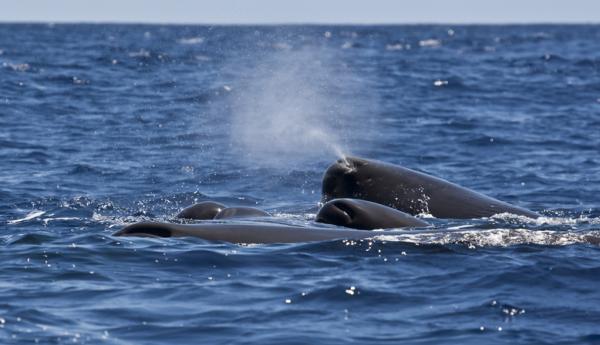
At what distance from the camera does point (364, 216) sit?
1487cm

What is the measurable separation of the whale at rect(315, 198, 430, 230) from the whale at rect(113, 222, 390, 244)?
42cm

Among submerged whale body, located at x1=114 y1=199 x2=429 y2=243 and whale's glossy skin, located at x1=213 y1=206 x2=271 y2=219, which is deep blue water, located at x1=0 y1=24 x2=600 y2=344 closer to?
submerged whale body, located at x1=114 y1=199 x2=429 y2=243

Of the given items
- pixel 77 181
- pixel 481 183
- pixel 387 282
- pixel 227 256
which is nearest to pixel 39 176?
pixel 77 181

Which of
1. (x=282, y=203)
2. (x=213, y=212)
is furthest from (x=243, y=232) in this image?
(x=282, y=203)

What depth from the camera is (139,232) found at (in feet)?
46.9

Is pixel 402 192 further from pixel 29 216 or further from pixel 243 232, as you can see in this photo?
pixel 29 216

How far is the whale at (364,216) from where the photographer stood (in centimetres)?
1487

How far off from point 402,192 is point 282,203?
371 cm

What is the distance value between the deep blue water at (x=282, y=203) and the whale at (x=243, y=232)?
0.25 metres

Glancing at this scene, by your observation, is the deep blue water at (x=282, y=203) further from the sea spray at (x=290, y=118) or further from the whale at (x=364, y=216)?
the whale at (x=364, y=216)

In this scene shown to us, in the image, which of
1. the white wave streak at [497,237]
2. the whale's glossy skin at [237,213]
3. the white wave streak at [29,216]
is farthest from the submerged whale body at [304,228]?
the white wave streak at [29,216]

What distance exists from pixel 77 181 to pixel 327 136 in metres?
10.2

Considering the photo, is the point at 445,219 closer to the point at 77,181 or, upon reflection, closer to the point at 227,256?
the point at 227,256

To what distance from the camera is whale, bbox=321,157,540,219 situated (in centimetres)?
1630
